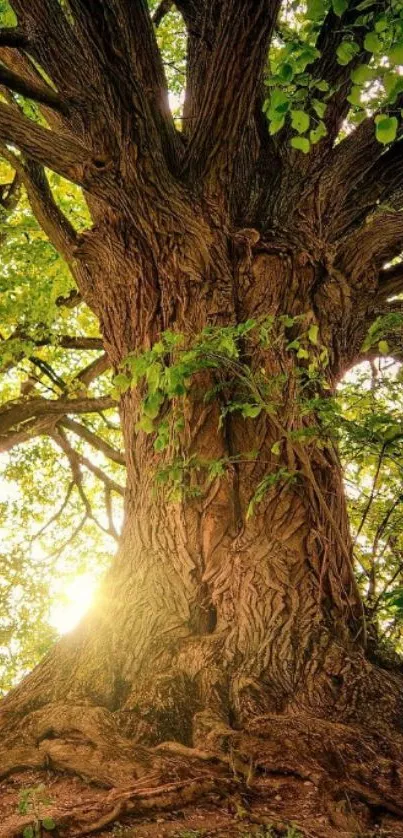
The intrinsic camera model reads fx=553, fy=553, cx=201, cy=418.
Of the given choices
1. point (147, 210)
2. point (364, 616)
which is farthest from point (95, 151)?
point (364, 616)

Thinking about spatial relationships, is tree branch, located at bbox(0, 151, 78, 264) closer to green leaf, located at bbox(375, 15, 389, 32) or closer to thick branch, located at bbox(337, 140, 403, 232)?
thick branch, located at bbox(337, 140, 403, 232)

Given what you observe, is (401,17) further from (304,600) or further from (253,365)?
(304,600)

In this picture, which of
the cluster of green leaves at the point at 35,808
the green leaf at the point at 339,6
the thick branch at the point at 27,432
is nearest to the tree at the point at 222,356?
the green leaf at the point at 339,6

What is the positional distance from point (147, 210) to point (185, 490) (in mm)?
1968

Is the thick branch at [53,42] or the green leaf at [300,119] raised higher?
the thick branch at [53,42]

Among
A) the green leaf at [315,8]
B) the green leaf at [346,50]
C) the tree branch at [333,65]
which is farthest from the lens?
the tree branch at [333,65]

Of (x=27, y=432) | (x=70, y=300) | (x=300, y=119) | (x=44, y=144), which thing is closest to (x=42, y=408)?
(x=27, y=432)

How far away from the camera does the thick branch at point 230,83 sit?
3654 mm

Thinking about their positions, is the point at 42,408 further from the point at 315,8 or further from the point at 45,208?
the point at 315,8

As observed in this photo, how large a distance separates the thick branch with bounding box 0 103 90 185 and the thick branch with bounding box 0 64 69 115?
15 cm

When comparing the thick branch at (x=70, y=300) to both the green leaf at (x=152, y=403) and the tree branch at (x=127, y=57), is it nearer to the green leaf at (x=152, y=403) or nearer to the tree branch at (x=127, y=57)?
the tree branch at (x=127, y=57)

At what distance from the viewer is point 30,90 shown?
3330 mm

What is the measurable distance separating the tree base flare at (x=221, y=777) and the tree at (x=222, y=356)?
0.5 inches

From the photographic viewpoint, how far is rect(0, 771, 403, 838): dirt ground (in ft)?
6.02
